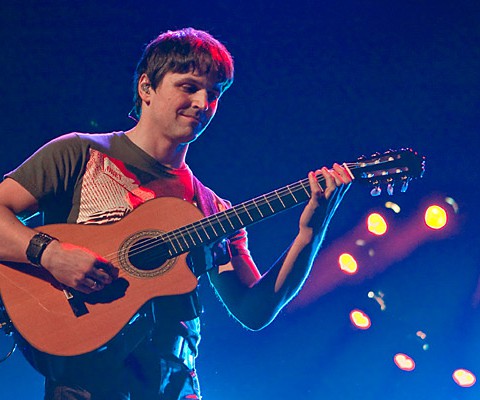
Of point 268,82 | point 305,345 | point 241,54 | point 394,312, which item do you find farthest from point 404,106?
point 305,345

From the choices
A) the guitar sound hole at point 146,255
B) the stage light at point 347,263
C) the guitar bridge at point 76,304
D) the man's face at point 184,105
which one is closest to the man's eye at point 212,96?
the man's face at point 184,105

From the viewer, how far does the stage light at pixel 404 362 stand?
5.87m

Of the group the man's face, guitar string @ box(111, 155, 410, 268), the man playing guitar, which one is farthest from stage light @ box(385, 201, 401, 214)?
the man's face

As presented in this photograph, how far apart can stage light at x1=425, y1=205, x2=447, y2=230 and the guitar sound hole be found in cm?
398

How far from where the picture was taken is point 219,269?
327 cm

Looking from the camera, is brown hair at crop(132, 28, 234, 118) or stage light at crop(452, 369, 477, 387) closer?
brown hair at crop(132, 28, 234, 118)

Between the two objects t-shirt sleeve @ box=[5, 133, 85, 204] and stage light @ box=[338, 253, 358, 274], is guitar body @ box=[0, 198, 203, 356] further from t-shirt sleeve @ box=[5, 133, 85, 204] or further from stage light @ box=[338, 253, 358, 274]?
stage light @ box=[338, 253, 358, 274]

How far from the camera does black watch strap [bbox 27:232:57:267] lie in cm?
243

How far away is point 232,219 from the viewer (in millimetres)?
2822

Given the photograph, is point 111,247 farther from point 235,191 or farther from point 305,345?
point 305,345

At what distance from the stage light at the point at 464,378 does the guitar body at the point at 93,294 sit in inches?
174

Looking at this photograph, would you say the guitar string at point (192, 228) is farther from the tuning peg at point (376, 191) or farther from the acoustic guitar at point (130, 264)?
the tuning peg at point (376, 191)

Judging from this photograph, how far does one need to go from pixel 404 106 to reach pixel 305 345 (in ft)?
9.55

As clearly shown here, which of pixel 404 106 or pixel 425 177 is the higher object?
pixel 404 106
